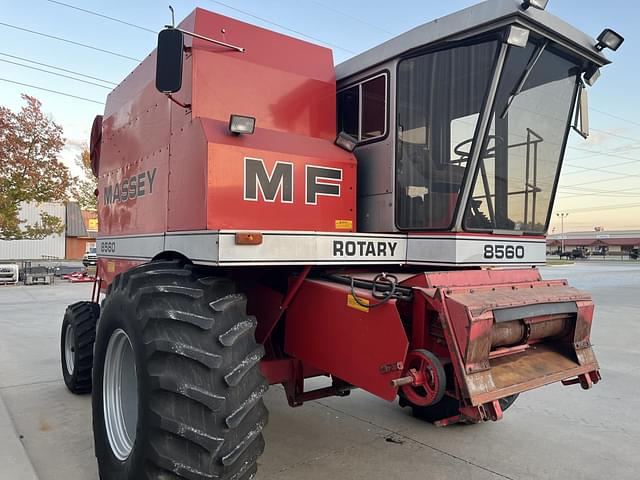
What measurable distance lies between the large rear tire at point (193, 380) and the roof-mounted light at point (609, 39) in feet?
9.77

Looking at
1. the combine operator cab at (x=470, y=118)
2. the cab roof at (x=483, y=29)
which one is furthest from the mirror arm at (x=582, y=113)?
the cab roof at (x=483, y=29)

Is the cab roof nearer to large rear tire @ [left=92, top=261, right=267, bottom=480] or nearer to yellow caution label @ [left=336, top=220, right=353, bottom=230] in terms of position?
yellow caution label @ [left=336, top=220, right=353, bottom=230]

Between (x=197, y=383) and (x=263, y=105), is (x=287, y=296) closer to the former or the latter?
(x=197, y=383)

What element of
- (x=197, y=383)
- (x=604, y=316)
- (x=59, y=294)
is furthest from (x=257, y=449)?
(x=59, y=294)

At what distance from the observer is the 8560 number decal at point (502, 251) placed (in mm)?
3357

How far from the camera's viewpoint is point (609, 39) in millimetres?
3396

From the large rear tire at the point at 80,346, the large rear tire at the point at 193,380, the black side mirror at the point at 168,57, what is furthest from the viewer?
the large rear tire at the point at 80,346

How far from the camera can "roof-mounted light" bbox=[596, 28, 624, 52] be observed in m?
3.38

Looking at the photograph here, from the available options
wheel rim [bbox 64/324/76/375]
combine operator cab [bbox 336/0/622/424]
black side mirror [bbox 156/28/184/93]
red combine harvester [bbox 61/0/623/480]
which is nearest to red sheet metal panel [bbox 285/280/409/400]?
red combine harvester [bbox 61/0/623/480]

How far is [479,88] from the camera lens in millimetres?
3119

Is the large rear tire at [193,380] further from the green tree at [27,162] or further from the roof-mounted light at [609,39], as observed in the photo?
the green tree at [27,162]

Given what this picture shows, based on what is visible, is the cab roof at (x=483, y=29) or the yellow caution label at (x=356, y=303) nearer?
the yellow caution label at (x=356, y=303)

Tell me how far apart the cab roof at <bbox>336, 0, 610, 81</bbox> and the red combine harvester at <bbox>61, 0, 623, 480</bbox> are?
1 cm

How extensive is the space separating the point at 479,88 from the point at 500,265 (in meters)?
1.22
